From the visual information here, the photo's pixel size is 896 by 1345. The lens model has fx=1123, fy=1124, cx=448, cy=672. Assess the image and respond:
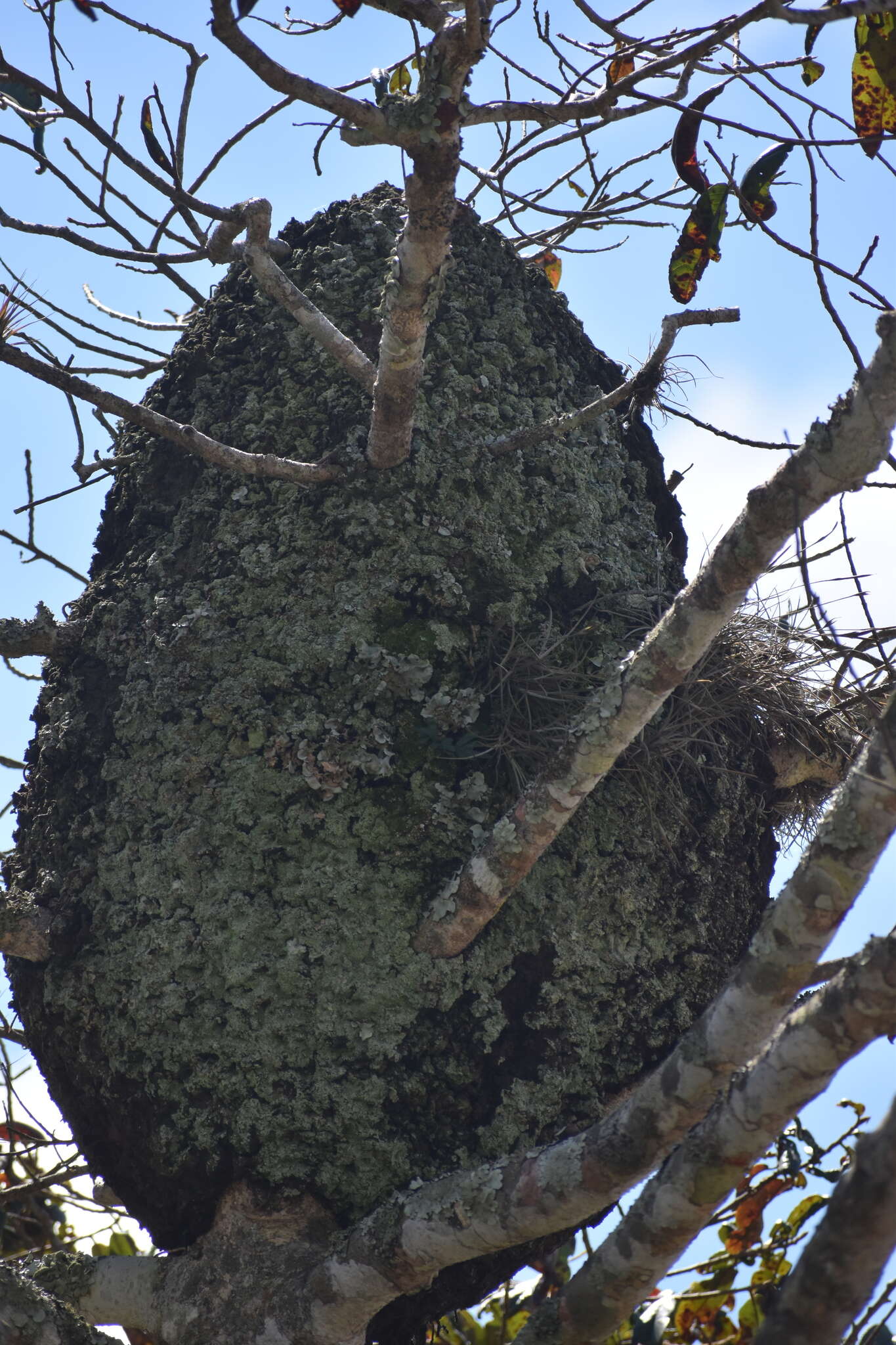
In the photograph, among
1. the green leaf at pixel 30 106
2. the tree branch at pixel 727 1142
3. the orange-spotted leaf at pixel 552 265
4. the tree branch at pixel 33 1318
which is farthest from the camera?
the orange-spotted leaf at pixel 552 265

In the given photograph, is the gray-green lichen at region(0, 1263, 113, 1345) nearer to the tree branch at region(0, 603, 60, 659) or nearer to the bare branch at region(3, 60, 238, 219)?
the tree branch at region(0, 603, 60, 659)

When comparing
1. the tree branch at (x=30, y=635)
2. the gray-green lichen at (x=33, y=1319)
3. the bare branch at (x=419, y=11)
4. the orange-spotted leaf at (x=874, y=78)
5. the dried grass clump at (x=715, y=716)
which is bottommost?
the gray-green lichen at (x=33, y=1319)

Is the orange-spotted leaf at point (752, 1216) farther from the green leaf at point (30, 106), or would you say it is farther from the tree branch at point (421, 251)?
the green leaf at point (30, 106)

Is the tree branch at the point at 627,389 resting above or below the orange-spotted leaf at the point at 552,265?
below

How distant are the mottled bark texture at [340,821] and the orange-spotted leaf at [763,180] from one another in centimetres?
66

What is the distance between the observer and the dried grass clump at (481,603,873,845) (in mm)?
2361

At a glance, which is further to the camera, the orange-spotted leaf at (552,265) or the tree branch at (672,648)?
the orange-spotted leaf at (552,265)

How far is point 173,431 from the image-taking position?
7.46ft

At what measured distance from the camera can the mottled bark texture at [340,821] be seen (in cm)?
210

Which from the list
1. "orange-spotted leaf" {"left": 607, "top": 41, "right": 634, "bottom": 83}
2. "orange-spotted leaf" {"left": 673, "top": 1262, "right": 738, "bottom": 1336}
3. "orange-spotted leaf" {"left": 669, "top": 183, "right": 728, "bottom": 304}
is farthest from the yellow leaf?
"orange-spotted leaf" {"left": 673, "top": 1262, "right": 738, "bottom": 1336}

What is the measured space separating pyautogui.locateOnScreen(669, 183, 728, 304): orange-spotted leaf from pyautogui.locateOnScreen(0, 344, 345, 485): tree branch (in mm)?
954

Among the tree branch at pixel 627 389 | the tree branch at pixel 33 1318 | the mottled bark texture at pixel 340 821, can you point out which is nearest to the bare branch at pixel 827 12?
the tree branch at pixel 627 389

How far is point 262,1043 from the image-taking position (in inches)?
82.5

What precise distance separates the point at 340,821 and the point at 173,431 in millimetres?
856
